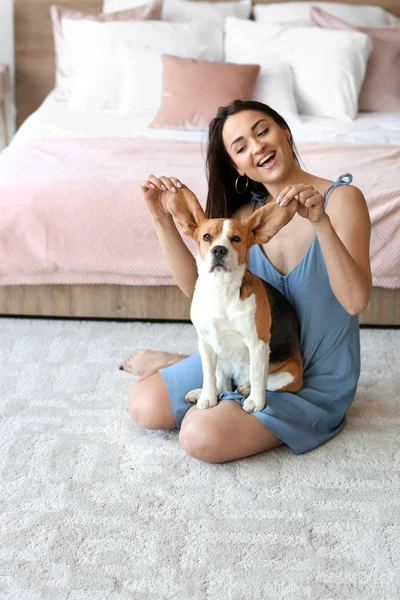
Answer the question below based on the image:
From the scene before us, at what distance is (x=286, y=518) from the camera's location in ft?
5.62

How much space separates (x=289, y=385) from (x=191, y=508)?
1.26ft

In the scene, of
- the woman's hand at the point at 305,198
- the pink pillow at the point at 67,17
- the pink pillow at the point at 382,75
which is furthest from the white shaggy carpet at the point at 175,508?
the pink pillow at the point at 67,17

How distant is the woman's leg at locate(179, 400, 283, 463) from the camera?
185 centimetres

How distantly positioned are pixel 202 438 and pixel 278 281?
44 cm

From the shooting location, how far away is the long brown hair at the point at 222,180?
1.95m

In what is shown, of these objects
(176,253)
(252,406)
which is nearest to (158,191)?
(176,253)

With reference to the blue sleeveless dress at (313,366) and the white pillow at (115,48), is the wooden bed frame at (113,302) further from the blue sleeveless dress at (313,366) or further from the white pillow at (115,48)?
the white pillow at (115,48)

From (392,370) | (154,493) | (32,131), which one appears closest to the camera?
(154,493)

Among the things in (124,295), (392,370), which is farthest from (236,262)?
(124,295)

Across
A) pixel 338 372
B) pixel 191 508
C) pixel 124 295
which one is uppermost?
pixel 338 372

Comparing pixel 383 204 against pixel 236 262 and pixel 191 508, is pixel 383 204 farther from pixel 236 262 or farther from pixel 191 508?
pixel 191 508

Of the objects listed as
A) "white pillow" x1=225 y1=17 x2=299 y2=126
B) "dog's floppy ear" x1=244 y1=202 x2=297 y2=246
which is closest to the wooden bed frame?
"dog's floppy ear" x1=244 y1=202 x2=297 y2=246

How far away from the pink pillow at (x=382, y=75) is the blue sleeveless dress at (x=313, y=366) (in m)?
2.02

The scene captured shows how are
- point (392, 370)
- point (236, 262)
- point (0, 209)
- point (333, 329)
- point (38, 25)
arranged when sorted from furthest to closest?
point (38, 25) → point (0, 209) → point (392, 370) → point (333, 329) → point (236, 262)
